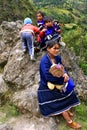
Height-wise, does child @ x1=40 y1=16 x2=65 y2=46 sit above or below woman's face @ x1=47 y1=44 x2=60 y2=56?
below

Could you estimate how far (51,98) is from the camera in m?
6.94

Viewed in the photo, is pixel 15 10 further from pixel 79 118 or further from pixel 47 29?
pixel 79 118

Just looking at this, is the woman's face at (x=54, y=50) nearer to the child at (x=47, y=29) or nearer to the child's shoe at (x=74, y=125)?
the child's shoe at (x=74, y=125)

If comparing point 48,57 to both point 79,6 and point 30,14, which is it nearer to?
point 30,14

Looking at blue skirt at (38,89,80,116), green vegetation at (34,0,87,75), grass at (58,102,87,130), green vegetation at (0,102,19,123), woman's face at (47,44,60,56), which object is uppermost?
woman's face at (47,44,60,56)

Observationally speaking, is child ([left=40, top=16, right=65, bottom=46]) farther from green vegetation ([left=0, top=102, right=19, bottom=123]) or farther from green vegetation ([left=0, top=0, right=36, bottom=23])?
green vegetation ([left=0, top=0, right=36, bottom=23])

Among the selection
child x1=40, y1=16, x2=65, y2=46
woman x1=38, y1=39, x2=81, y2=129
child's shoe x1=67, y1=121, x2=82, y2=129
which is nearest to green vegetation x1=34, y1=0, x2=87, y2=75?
child x1=40, y1=16, x2=65, y2=46

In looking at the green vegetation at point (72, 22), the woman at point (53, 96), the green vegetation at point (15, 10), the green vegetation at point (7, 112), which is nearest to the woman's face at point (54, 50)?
the woman at point (53, 96)

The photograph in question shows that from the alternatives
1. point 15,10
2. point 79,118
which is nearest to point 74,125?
point 79,118

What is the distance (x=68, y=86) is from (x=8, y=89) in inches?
89.6

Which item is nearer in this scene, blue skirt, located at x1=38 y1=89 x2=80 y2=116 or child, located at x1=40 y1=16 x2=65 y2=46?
blue skirt, located at x1=38 y1=89 x2=80 y2=116

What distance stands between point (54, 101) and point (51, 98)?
0.11 m

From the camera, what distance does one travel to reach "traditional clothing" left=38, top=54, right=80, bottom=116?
684 cm

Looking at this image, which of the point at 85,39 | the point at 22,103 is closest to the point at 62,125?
the point at 22,103
